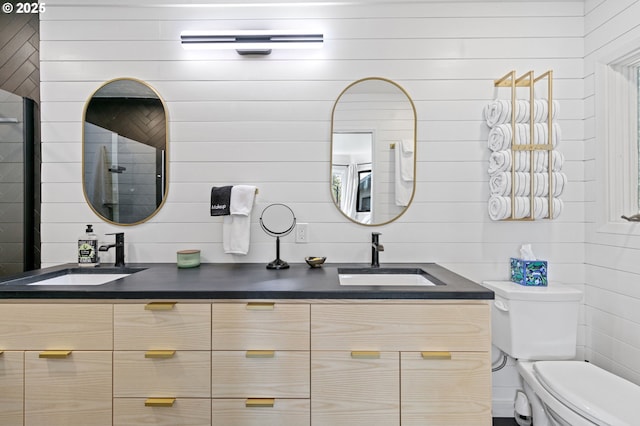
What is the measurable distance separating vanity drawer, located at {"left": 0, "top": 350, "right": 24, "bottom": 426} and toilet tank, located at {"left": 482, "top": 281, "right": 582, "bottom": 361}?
223cm

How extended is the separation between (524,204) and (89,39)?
2697 mm

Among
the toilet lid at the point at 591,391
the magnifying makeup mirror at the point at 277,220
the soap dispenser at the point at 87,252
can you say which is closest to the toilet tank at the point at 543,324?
the toilet lid at the point at 591,391

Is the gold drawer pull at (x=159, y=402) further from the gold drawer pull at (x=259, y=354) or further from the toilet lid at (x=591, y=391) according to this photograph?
the toilet lid at (x=591, y=391)

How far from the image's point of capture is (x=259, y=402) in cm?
138

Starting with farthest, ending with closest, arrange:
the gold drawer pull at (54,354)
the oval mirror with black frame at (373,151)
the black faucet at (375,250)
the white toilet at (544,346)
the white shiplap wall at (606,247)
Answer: the oval mirror with black frame at (373,151)
the black faucet at (375,250)
the white shiplap wall at (606,247)
the white toilet at (544,346)
the gold drawer pull at (54,354)

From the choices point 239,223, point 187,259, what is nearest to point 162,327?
point 187,259

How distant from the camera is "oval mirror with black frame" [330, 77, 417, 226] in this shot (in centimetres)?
205

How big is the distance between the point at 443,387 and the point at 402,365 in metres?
0.18

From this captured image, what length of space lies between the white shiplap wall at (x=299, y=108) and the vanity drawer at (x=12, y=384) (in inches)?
30.7

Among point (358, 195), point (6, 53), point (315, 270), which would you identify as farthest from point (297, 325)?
point (6, 53)

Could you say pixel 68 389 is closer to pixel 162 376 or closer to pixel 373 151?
pixel 162 376

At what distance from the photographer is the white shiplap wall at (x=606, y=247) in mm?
1720

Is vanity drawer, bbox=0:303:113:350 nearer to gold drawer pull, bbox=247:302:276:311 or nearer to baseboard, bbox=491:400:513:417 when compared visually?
gold drawer pull, bbox=247:302:276:311

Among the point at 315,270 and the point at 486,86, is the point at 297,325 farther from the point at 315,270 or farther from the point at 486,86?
the point at 486,86
